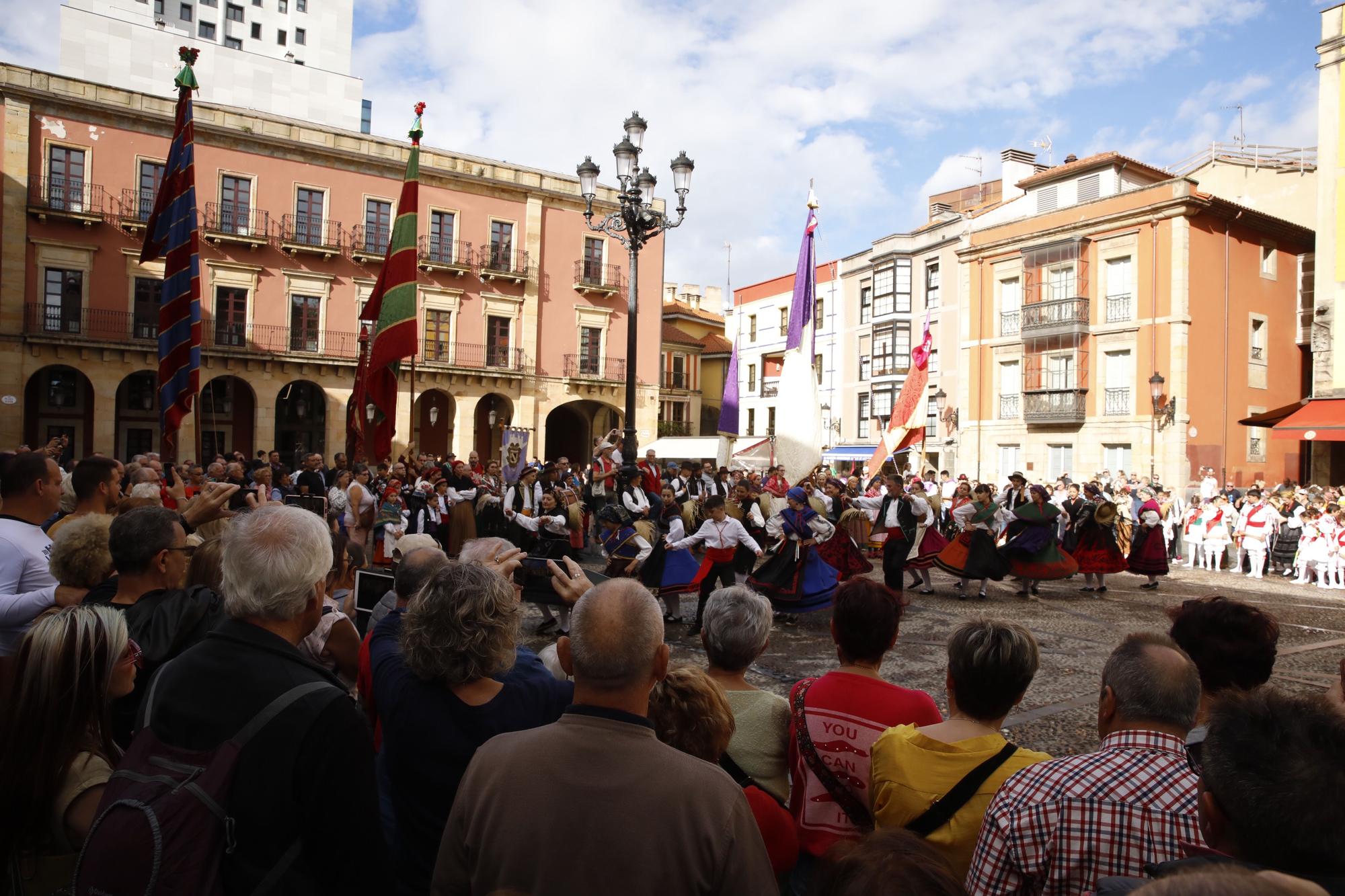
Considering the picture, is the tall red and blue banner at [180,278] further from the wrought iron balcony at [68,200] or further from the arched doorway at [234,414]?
the arched doorway at [234,414]

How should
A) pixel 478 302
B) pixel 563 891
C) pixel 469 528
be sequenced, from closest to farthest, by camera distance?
pixel 563 891 < pixel 469 528 < pixel 478 302

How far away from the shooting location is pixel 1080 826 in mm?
2031

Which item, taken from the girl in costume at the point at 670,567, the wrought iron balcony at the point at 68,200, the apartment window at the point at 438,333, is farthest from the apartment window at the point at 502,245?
the girl in costume at the point at 670,567

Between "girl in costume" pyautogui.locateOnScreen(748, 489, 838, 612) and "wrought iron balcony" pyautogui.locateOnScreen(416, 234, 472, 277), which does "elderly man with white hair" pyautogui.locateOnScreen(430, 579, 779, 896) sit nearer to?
"girl in costume" pyautogui.locateOnScreen(748, 489, 838, 612)

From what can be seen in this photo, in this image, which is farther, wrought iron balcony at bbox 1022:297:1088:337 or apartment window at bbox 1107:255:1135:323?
wrought iron balcony at bbox 1022:297:1088:337

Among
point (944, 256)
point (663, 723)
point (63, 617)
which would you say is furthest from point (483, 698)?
point (944, 256)

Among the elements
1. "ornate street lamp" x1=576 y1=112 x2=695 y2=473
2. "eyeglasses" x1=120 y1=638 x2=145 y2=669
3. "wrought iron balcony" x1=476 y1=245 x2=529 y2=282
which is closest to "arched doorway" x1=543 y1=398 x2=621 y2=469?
"wrought iron balcony" x1=476 y1=245 x2=529 y2=282

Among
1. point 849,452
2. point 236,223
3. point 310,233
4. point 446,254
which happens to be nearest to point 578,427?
point 446,254

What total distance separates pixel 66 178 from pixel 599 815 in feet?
109

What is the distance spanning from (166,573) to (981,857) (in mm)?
2877

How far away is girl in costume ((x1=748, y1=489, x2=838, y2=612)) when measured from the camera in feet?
33.0

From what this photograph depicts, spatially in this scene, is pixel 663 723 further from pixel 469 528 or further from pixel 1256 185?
pixel 1256 185

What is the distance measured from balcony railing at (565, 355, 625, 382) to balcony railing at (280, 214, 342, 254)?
32.4 ft

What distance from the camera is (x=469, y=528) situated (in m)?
13.7
